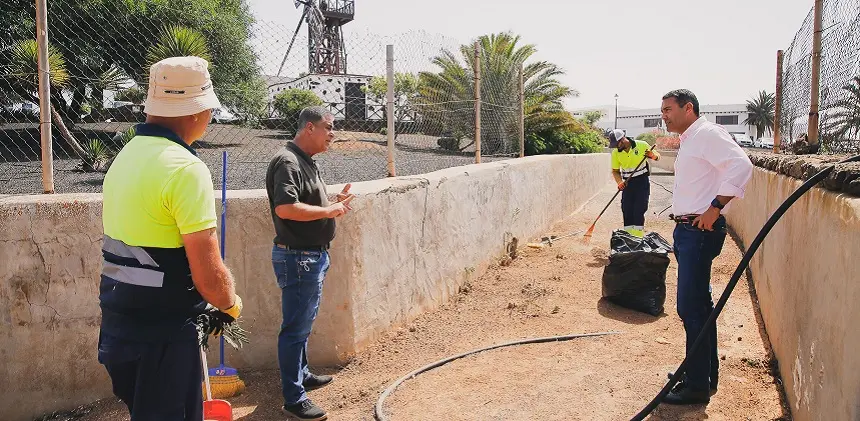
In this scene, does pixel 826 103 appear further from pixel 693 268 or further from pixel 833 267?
pixel 833 267

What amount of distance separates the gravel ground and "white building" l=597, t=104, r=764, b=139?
Answer: 6675 centimetres

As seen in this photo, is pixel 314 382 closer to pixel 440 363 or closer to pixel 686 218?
pixel 440 363

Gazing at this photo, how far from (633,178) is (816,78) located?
92.3 inches

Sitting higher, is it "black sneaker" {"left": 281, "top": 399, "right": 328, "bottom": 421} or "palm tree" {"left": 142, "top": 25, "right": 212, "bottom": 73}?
"palm tree" {"left": 142, "top": 25, "right": 212, "bottom": 73}

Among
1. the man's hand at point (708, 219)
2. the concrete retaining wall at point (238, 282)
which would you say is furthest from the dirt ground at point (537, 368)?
the man's hand at point (708, 219)

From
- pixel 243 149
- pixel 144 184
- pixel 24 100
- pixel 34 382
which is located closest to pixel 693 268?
pixel 144 184

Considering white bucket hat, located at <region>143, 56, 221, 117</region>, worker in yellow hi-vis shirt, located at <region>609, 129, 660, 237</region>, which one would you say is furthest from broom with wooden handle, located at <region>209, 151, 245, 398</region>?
worker in yellow hi-vis shirt, located at <region>609, 129, 660, 237</region>

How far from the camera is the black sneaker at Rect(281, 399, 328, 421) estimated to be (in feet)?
11.9

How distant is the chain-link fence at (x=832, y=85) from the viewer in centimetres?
493

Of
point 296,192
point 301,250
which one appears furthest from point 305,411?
point 296,192

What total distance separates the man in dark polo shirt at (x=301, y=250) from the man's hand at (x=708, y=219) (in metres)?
2.05

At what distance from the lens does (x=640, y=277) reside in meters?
5.53

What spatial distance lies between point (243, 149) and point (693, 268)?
4498mm

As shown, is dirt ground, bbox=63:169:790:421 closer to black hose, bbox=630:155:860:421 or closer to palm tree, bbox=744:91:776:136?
black hose, bbox=630:155:860:421
